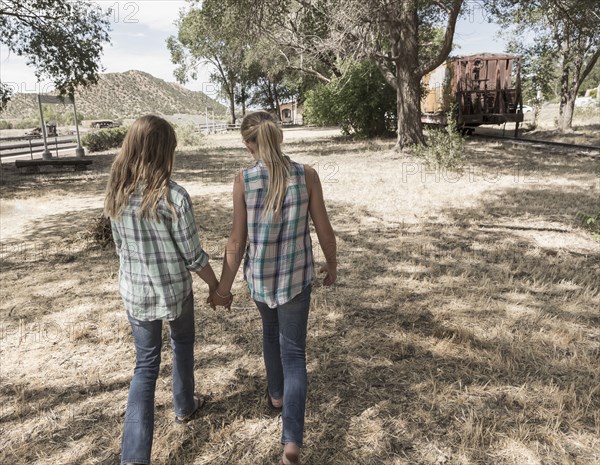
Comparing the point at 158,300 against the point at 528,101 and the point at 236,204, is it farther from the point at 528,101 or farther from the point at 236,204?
the point at 528,101

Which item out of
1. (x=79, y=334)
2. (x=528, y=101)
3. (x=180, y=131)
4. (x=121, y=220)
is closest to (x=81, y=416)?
(x=79, y=334)

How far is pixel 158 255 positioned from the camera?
2217 millimetres

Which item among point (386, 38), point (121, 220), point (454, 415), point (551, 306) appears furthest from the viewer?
point (386, 38)

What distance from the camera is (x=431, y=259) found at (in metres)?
5.62

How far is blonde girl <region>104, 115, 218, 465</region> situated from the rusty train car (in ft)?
60.5

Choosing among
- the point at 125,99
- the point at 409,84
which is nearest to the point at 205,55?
the point at 409,84

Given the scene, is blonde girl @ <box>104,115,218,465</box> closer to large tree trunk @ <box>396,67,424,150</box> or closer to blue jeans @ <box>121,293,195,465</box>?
blue jeans @ <box>121,293,195,465</box>

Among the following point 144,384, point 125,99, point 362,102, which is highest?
point 125,99

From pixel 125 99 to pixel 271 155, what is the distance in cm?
13819

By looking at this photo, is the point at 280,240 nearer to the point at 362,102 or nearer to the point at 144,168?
the point at 144,168

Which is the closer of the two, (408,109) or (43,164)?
(43,164)

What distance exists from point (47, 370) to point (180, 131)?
24.8 metres

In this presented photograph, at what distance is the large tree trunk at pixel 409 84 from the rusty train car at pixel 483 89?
4.09 metres

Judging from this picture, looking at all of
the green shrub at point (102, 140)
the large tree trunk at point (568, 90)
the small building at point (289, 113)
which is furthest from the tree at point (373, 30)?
the small building at point (289, 113)
